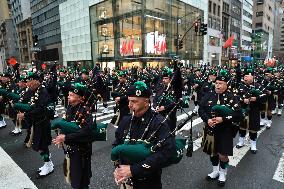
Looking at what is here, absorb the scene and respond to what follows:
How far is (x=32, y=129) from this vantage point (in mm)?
6031

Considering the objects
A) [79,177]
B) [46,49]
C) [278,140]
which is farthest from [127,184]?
[46,49]

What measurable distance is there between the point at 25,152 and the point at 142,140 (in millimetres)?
5874

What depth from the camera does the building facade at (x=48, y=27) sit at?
5858 centimetres

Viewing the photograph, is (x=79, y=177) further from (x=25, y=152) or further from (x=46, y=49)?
(x=46, y=49)

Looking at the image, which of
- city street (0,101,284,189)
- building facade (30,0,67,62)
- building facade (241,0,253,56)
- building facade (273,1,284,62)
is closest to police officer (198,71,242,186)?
city street (0,101,284,189)

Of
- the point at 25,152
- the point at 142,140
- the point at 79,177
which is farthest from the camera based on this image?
the point at 25,152

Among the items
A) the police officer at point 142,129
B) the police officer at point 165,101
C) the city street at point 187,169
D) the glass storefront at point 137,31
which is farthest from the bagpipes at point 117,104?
the glass storefront at point 137,31

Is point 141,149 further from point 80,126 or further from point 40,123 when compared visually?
point 40,123

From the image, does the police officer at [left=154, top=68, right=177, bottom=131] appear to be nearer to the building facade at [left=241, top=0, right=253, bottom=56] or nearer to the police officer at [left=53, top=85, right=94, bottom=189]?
the police officer at [left=53, top=85, right=94, bottom=189]

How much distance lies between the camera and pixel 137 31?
37406 millimetres

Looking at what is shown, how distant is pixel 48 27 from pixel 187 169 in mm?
66133

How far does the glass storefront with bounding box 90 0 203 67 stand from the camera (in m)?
36.7

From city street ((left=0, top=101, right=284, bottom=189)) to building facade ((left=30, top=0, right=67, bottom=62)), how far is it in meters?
51.2

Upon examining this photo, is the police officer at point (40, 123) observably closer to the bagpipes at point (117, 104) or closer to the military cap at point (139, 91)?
the bagpipes at point (117, 104)
